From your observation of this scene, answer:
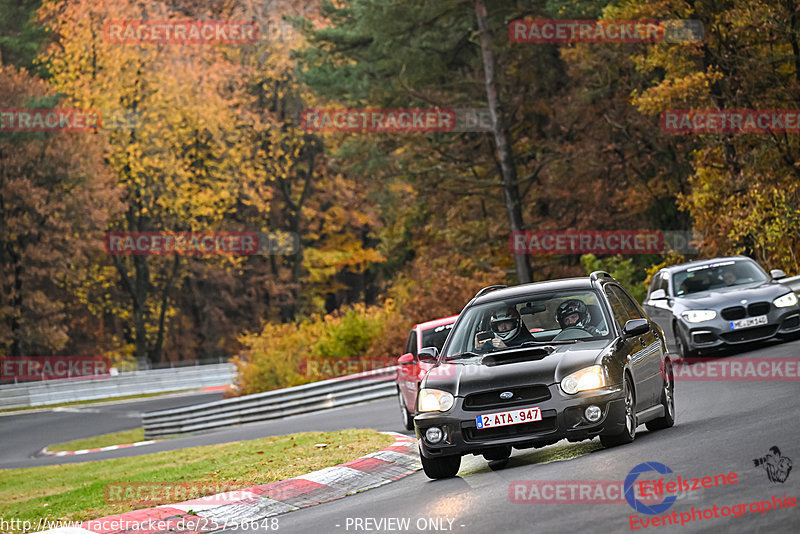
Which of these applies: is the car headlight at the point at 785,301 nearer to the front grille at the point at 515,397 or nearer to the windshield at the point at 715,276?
the windshield at the point at 715,276

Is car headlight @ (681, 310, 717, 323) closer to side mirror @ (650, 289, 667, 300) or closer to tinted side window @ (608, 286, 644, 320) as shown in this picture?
side mirror @ (650, 289, 667, 300)

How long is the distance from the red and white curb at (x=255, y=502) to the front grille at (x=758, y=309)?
7761mm

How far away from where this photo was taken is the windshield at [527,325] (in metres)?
10.6

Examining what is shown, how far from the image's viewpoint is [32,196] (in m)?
51.6

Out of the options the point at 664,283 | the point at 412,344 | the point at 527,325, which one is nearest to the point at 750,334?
the point at 664,283

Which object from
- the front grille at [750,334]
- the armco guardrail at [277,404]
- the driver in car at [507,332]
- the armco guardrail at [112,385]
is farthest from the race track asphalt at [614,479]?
the armco guardrail at [112,385]

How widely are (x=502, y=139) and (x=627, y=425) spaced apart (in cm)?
2838

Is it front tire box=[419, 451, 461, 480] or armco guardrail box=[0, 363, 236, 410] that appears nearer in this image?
front tire box=[419, 451, 461, 480]

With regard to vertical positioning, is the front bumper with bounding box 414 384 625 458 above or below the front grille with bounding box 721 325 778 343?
above

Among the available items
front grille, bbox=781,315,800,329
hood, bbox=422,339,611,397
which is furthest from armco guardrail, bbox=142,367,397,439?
hood, bbox=422,339,611,397

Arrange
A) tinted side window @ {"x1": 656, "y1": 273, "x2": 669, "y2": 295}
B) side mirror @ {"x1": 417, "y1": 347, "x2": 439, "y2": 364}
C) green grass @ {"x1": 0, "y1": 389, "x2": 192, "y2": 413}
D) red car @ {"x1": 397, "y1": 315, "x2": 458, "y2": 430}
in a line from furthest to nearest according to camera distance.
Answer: green grass @ {"x1": 0, "y1": 389, "x2": 192, "y2": 413} < tinted side window @ {"x1": 656, "y1": 273, "x2": 669, "y2": 295} < red car @ {"x1": 397, "y1": 315, "x2": 458, "y2": 430} < side mirror @ {"x1": 417, "y1": 347, "x2": 439, "y2": 364}

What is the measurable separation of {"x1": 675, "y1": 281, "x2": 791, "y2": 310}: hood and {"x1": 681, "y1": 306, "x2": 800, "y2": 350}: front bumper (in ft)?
0.72

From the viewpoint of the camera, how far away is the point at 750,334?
1792 cm

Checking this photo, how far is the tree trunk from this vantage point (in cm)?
3741
